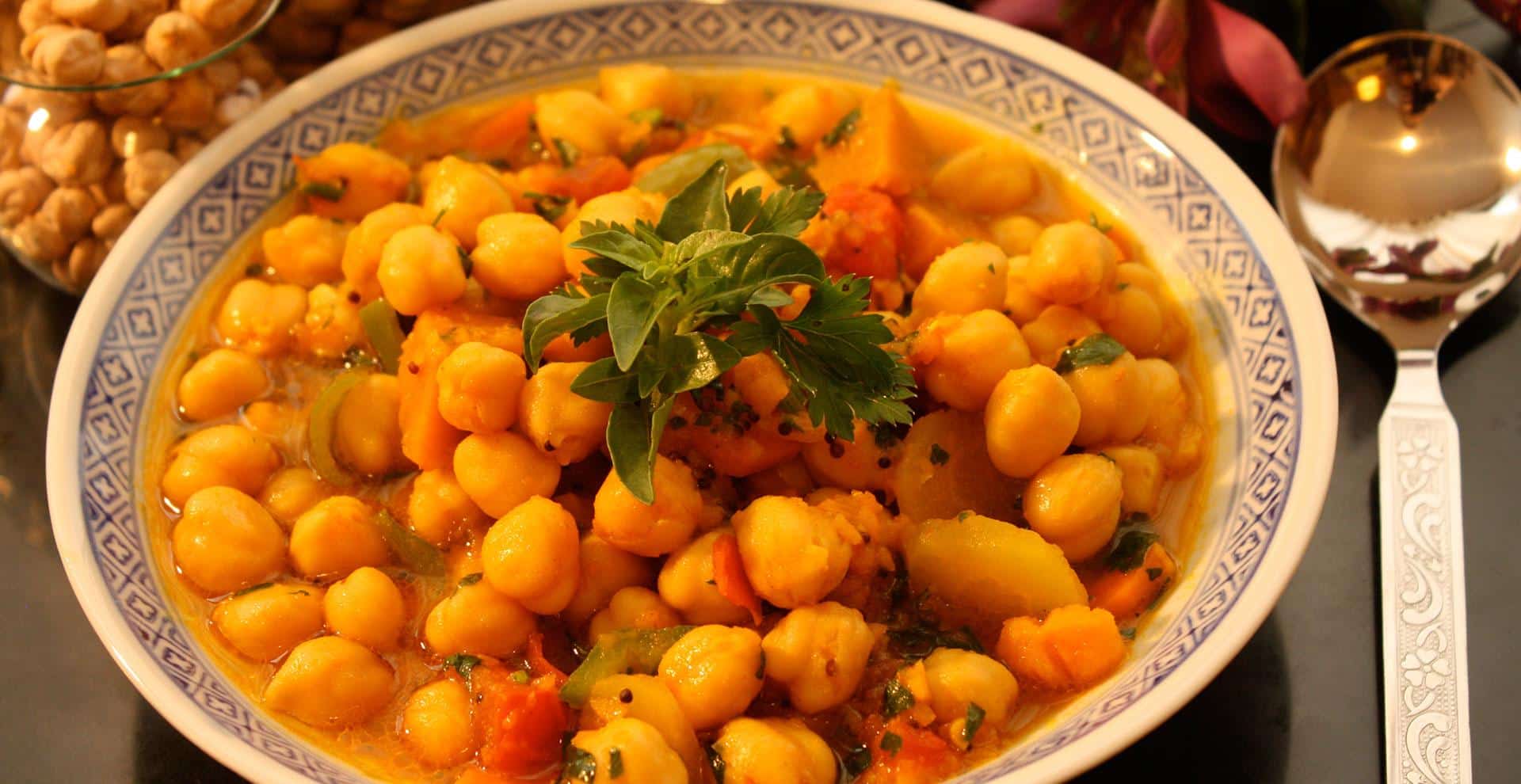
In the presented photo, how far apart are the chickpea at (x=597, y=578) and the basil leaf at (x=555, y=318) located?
14.3 inches

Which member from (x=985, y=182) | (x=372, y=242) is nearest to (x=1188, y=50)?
(x=985, y=182)

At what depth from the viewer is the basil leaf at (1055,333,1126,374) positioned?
2480mm

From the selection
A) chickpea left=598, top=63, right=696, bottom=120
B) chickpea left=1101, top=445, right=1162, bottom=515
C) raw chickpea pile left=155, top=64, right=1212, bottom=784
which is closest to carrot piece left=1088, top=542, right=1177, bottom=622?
raw chickpea pile left=155, top=64, right=1212, bottom=784

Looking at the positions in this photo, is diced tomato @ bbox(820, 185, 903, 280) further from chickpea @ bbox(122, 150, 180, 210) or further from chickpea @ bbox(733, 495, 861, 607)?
chickpea @ bbox(122, 150, 180, 210)

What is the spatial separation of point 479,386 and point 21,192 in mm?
1555

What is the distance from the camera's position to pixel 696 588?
2246 mm

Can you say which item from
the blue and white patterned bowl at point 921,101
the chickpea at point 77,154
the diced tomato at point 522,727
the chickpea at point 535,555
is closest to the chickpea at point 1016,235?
the blue and white patterned bowl at point 921,101

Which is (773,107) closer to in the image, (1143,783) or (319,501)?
(319,501)

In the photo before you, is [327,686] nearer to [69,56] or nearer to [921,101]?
[69,56]

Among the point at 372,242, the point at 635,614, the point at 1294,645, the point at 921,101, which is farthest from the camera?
the point at 921,101

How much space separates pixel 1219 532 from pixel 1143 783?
0.48 m

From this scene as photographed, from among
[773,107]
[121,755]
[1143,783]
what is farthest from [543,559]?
[773,107]

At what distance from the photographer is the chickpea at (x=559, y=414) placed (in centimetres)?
230

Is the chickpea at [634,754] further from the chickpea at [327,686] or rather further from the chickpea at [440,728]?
the chickpea at [327,686]
